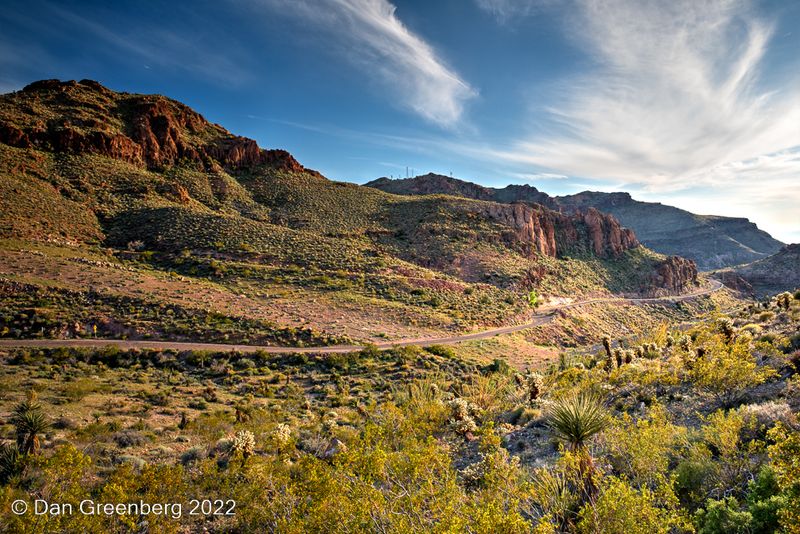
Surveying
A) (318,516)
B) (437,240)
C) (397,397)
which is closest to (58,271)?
(397,397)

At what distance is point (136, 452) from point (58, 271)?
117ft

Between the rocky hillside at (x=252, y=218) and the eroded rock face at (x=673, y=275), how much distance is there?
42cm

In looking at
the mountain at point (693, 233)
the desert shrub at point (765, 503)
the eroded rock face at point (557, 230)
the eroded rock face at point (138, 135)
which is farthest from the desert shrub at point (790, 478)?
the mountain at point (693, 233)

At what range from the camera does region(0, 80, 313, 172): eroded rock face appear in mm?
67500

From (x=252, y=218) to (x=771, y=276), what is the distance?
5852 inches

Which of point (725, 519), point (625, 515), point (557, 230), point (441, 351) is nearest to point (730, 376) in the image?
point (725, 519)

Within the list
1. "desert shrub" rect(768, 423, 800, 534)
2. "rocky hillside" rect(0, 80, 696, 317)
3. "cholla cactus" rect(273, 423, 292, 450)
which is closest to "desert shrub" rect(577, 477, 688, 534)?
"desert shrub" rect(768, 423, 800, 534)

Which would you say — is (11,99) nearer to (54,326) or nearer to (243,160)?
(243,160)

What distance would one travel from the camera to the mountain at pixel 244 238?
125 feet

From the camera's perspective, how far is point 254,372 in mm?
25406

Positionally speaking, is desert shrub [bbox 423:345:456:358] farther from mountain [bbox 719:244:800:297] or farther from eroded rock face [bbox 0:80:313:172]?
mountain [bbox 719:244:800:297]

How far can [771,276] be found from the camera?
104m

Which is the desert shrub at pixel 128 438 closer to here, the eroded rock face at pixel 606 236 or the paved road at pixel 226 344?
the paved road at pixel 226 344

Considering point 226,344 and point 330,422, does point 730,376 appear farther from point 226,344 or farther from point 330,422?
point 226,344
